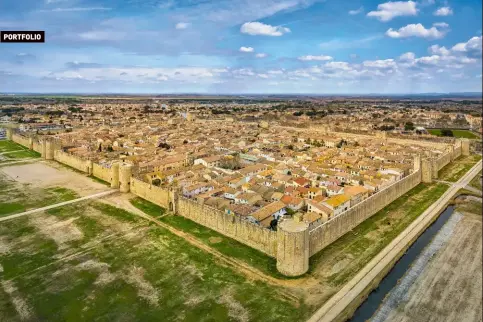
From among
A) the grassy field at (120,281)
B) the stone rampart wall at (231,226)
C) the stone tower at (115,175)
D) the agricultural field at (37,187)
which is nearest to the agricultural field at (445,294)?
the grassy field at (120,281)

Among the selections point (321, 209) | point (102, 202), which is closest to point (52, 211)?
point (102, 202)

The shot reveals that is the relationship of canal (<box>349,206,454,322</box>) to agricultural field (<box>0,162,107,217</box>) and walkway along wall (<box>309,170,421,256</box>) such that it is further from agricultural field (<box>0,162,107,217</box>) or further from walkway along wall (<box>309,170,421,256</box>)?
agricultural field (<box>0,162,107,217</box>)

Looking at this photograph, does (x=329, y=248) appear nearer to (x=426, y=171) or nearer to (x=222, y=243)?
(x=222, y=243)

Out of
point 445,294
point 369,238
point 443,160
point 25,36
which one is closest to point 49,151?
point 25,36

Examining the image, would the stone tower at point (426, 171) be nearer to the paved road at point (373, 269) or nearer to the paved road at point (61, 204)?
the paved road at point (373, 269)

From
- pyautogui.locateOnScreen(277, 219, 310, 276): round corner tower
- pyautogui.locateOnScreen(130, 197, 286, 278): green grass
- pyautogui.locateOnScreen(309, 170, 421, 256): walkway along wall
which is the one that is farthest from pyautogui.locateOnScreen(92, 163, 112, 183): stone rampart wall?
pyautogui.locateOnScreen(309, 170, 421, 256): walkway along wall

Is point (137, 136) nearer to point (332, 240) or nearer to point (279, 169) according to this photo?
point (279, 169)

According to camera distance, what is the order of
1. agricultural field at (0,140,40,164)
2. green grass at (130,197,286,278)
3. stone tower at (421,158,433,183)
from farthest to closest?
agricultural field at (0,140,40,164)
stone tower at (421,158,433,183)
green grass at (130,197,286,278)
